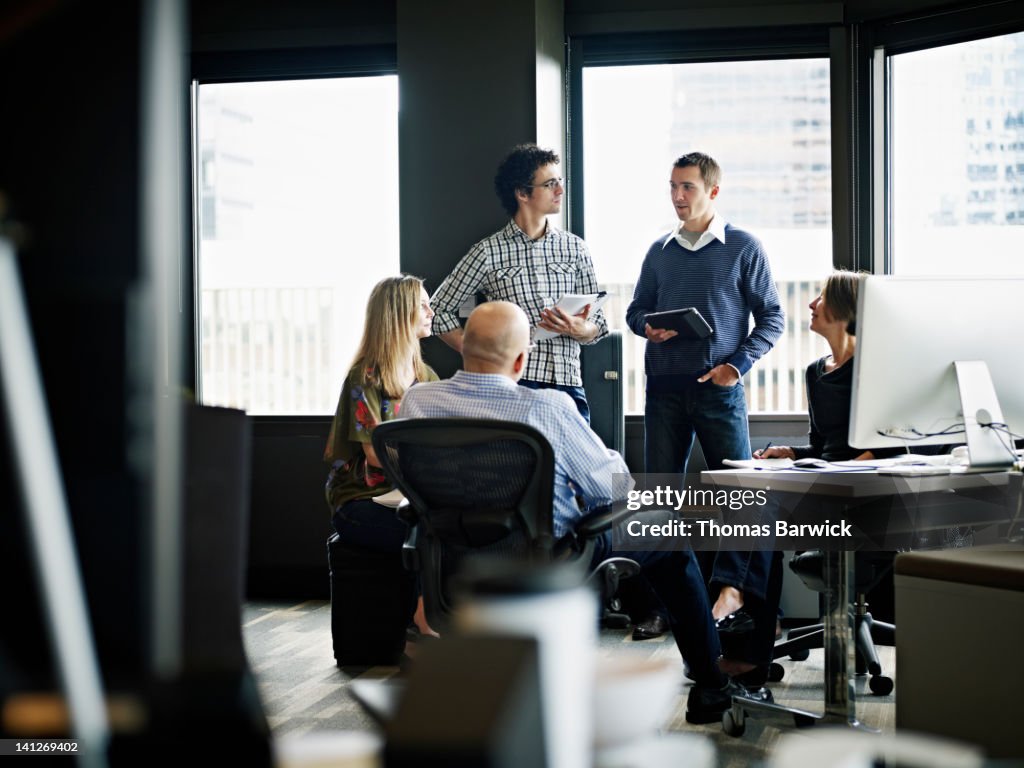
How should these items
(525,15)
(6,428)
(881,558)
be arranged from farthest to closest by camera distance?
(525,15) < (881,558) < (6,428)

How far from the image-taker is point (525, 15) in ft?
16.1

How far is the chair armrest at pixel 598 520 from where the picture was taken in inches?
105

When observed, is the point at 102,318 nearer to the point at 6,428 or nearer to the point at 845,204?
the point at 6,428

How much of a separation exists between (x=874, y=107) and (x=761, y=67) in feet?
1.84

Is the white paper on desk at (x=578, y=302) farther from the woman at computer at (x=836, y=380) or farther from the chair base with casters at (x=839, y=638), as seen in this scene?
the chair base with casters at (x=839, y=638)

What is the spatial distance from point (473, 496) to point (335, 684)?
1.46 metres

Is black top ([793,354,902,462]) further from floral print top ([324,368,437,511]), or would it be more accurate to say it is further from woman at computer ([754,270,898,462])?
floral print top ([324,368,437,511])

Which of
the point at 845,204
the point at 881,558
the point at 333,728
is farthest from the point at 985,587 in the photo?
the point at 845,204

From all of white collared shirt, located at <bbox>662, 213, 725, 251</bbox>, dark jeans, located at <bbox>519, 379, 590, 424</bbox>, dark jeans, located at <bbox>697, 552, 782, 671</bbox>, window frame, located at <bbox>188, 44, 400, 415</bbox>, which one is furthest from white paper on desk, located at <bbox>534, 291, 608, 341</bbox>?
window frame, located at <bbox>188, 44, 400, 415</bbox>

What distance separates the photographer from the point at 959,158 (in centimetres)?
477

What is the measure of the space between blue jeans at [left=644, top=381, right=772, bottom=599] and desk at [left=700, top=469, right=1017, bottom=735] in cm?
131

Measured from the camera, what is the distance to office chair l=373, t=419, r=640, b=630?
2.47 m

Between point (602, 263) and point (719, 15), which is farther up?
point (719, 15)

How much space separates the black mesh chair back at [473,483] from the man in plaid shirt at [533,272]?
1716 millimetres
